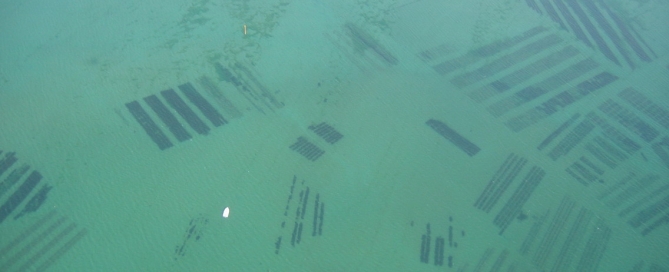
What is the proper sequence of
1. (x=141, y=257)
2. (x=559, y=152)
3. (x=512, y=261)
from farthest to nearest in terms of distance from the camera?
(x=559, y=152)
(x=512, y=261)
(x=141, y=257)

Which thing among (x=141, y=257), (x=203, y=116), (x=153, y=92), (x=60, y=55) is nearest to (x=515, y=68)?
(x=203, y=116)

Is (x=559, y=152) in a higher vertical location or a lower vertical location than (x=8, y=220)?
lower

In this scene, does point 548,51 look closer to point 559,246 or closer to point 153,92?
point 559,246

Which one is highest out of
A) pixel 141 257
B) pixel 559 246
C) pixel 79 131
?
pixel 79 131

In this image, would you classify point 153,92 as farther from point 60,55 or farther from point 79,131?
point 60,55

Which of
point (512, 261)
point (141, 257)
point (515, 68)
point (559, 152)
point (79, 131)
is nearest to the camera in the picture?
point (141, 257)

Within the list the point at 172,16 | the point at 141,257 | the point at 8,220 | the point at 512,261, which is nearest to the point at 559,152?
the point at 512,261

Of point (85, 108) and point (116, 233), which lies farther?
point (85, 108)
